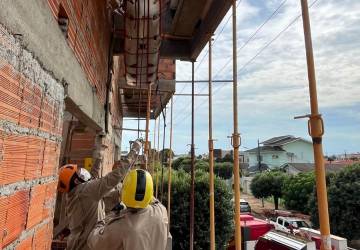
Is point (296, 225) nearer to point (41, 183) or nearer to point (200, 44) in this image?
point (200, 44)

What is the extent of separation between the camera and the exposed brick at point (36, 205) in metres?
1.81

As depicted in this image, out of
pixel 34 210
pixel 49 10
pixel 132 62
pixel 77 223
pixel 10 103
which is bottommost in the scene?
pixel 77 223

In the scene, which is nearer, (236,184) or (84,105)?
(84,105)

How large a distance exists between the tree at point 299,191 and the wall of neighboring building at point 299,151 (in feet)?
96.1

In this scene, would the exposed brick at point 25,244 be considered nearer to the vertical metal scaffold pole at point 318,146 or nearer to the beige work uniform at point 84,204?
the beige work uniform at point 84,204

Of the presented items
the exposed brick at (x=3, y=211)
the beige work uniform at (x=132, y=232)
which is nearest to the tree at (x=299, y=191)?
the beige work uniform at (x=132, y=232)

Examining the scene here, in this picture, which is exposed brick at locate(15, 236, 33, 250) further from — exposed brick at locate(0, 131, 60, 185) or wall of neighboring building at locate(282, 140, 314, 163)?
wall of neighboring building at locate(282, 140, 314, 163)

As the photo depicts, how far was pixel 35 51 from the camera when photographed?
171 cm

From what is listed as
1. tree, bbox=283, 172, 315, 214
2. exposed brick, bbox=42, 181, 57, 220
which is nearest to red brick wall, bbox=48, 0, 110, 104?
exposed brick, bbox=42, 181, 57, 220

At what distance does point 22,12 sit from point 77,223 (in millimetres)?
2330

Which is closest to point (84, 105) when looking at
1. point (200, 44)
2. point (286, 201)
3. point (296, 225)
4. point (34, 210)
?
point (34, 210)

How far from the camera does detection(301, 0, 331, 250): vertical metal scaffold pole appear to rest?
185 cm

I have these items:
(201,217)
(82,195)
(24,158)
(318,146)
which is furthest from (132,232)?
(201,217)

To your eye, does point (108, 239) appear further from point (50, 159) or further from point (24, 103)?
point (24, 103)
